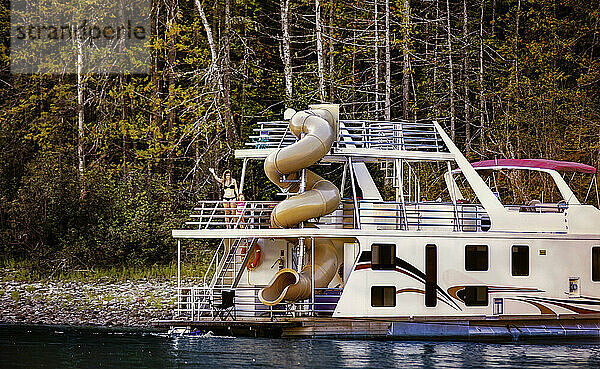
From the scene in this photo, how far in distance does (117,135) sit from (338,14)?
10.3 m

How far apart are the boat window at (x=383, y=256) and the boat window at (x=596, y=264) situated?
5.62 meters

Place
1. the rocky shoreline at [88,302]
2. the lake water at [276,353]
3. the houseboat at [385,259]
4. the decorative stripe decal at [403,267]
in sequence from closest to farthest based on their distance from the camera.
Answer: the lake water at [276,353]
the houseboat at [385,259]
the decorative stripe decal at [403,267]
the rocky shoreline at [88,302]

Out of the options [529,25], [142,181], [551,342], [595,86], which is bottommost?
[551,342]

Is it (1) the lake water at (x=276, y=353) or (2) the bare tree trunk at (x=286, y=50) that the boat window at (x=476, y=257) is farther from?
(2) the bare tree trunk at (x=286, y=50)

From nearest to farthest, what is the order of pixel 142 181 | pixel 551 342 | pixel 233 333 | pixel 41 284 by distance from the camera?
pixel 233 333
pixel 551 342
pixel 41 284
pixel 142 181

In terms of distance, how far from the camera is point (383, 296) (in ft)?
74.4

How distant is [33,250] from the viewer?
115 feet

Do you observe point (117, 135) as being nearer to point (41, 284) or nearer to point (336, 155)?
point (41, 284)

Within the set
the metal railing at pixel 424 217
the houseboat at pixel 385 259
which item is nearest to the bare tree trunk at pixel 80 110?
the houseboat at pixel 385 259

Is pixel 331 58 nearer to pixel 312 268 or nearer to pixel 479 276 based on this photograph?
pixel 479 276

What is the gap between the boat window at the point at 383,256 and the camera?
22.6 meters

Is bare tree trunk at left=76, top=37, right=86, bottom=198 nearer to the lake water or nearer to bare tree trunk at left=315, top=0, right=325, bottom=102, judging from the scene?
bare tree trunk at left=315, top=0, right=325, bottom=102

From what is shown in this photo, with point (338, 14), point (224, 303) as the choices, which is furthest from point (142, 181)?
point (224, 303)

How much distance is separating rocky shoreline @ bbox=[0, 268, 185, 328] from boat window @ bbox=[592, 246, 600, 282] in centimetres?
1247
